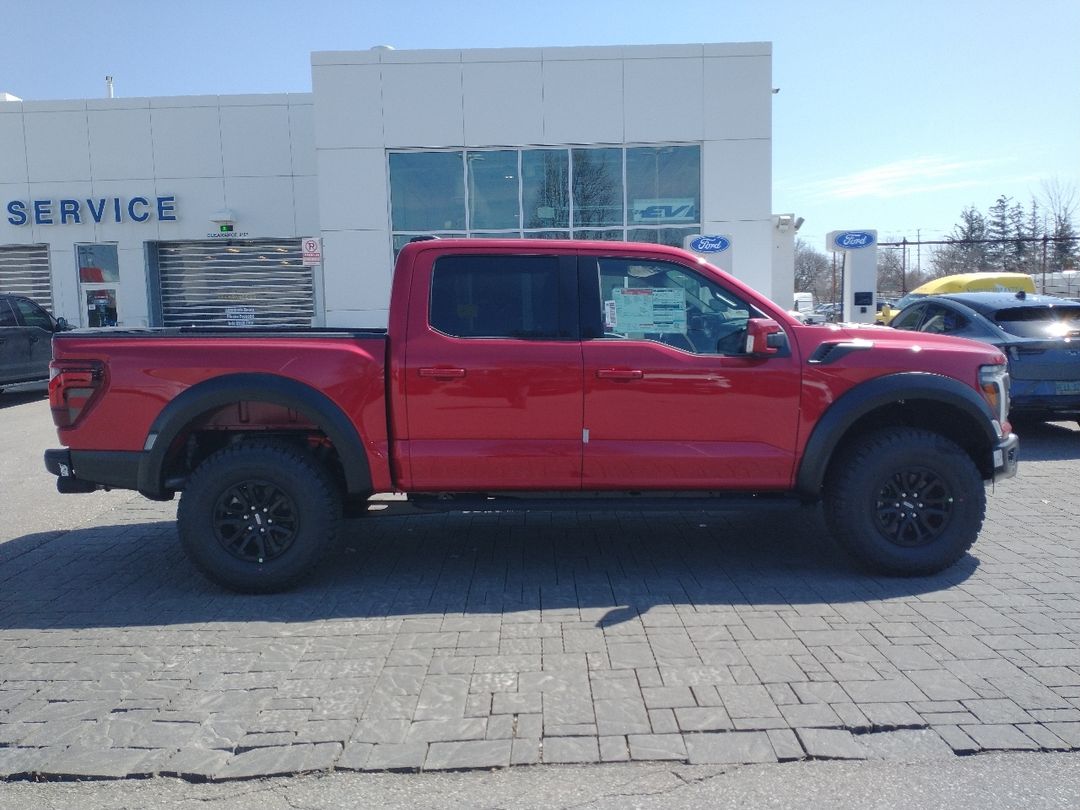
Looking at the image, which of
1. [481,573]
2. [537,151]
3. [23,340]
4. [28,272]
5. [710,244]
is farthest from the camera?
[28,272]

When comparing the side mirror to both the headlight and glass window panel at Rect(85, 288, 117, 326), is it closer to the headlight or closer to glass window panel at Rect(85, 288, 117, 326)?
the headlight

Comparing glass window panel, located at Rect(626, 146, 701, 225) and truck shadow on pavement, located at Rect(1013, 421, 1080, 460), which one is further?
glass window panel, located at Rect(626, 146, 701, 225)

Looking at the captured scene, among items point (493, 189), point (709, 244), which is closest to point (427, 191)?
point (493, 189)

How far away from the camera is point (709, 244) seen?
15.9m

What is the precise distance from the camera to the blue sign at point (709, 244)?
627 inches

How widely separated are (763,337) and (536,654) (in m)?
2.19

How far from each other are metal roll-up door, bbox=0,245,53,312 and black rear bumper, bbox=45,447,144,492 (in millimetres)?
18933

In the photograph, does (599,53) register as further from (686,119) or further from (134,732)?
(134,732)

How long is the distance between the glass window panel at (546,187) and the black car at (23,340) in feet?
28.8

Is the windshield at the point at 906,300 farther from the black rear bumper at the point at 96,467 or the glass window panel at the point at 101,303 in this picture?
the glass window panel at the point at 101,303

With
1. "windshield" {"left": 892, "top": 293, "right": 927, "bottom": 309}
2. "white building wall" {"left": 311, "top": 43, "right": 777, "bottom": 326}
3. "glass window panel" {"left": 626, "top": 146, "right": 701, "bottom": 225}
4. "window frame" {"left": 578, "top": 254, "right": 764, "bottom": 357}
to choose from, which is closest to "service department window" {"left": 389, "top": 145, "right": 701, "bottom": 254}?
"glass window panel" {"left": 626, "top": 146, "right": 701, "bottom": 225}

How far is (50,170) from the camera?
21203 millimetres

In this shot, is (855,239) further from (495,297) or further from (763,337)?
(495,297)

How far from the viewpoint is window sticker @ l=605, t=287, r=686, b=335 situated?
5477mm
